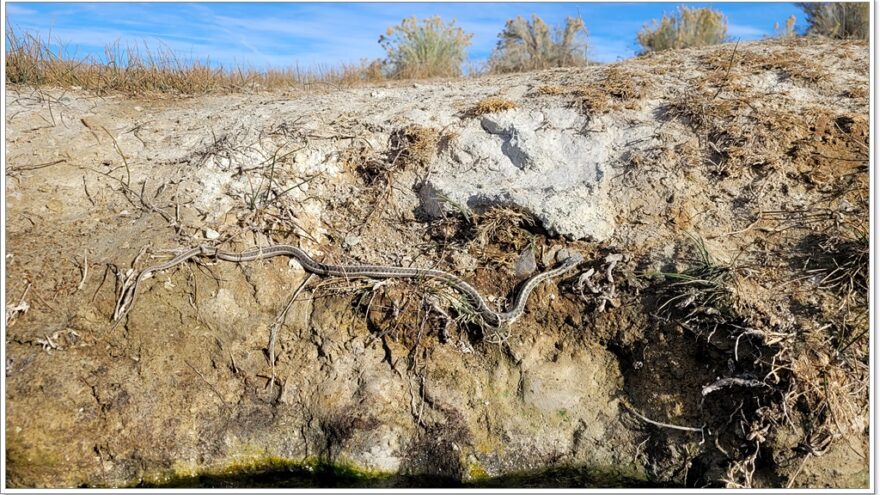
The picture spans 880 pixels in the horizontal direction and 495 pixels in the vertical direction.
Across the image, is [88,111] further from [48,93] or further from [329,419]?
[329,419]

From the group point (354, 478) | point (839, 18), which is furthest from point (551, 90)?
point (839, 18)

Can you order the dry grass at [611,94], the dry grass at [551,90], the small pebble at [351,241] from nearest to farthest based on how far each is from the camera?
the small pebble at [351,241] → the dry grass at [611,94] → the dry grass at [551,90]

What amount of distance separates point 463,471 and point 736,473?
209 centimetres

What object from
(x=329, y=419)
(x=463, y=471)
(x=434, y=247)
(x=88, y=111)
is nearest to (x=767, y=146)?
(x=434, y=247)

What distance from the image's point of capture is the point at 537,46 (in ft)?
43.4

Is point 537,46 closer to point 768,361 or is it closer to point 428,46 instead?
point 428,46

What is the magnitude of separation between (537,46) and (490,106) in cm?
665

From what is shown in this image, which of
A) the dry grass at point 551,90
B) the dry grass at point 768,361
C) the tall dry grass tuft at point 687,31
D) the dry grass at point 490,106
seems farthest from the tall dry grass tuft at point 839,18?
the dry grass at point 768,361

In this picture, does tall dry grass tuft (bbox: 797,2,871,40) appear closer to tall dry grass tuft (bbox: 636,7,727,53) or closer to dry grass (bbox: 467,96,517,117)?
tall dry grass tuft (bbox: 636,7,727,53)

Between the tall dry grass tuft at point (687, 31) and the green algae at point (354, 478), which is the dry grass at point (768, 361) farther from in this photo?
the tall dry grass tuft at point (687, 31)

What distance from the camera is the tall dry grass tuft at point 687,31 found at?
12.8 m

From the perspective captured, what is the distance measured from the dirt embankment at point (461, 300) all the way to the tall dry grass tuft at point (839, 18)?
4.05 metres

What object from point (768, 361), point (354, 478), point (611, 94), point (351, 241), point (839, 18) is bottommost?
point (354, 478)

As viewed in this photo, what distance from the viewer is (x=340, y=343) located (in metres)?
5.77
